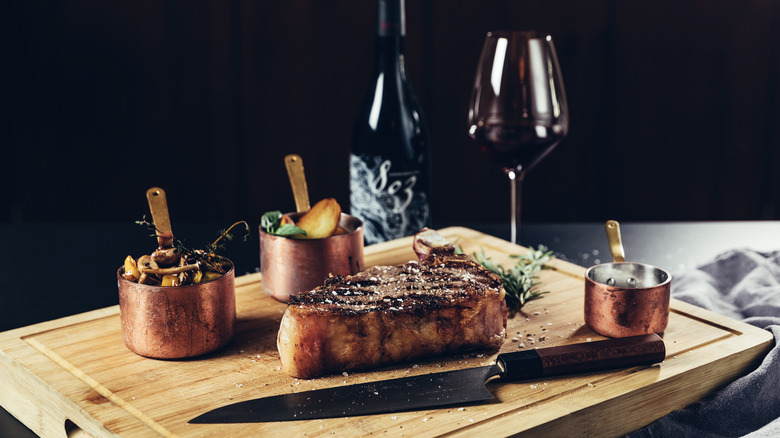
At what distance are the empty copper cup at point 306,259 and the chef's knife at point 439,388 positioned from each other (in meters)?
0.45

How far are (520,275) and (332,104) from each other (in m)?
2.19

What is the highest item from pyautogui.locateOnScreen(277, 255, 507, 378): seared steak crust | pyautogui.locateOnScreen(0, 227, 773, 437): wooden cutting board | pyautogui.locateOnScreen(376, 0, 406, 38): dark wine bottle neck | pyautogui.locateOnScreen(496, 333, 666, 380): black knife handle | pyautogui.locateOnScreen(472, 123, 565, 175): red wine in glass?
pyautogui.locateOnScreen(376, 0, 406, 38): dark wine bottle neck

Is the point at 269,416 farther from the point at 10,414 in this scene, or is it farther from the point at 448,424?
the point at 10,414

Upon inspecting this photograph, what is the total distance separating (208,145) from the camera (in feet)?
13.2

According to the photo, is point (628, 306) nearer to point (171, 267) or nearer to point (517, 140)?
point (517, 140)

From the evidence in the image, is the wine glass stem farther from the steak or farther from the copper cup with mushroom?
the copper cup with mushroom

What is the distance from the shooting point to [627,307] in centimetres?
172

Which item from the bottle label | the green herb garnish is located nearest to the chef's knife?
the green herb garnish

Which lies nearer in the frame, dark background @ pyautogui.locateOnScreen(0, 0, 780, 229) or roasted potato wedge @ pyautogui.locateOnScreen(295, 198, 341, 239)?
roasted potato wedge @ pyautogui.locateOnScreen(295, 198, 341, 239)

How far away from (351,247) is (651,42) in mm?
2573

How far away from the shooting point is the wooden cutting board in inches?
55.0

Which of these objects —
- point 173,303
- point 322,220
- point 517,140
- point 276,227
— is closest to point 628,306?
point 517,140

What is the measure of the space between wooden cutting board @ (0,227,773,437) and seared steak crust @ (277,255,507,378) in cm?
3

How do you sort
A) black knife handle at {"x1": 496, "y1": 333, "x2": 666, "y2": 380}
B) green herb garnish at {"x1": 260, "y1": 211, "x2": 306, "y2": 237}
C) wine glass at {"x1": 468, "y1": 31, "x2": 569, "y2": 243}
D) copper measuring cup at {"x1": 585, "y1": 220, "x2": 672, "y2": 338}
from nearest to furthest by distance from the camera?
black knife handle at {"x1": 496, "y1": 333, "x2": 666, "y2": 380}
copper measuring cup at {"x1": 585, "y1": 220, "x2": 672, "y2": 338}
green herb garnish at {"x1": 260, "y1": 211, "x2": 306, "y2": 237}
wine glass at {"x1": 468, "y1": 31, "x2": 569, "y2": 243}
